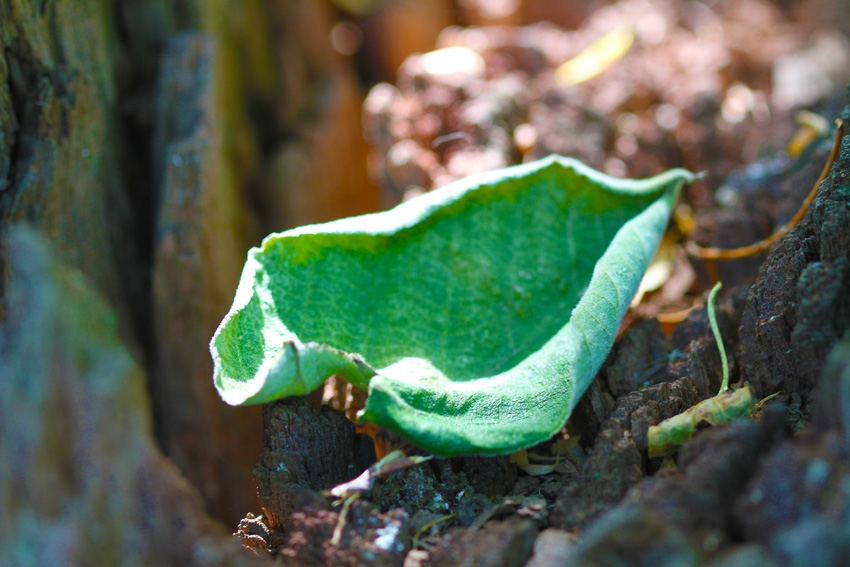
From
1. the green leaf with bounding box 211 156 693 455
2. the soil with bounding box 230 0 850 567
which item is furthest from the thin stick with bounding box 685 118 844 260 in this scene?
the green leaf with bounding box 211 156 693 455

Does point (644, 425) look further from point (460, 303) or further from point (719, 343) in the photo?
point (460, 303)

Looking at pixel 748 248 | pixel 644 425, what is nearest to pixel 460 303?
pixel 644 425

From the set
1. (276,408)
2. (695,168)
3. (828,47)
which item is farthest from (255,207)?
(828,47)

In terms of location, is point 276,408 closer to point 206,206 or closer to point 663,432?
point 663,432

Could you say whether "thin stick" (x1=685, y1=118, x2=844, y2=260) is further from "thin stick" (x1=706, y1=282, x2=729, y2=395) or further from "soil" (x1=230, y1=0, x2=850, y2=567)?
"thin stick" (x1=706, y1=282, x2=729, y2=395)

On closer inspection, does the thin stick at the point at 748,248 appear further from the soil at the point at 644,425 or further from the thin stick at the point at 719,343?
the thin stick at the point at 719,343

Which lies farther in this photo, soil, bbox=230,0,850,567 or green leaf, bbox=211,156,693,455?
green leaf, bbox=211,156,693,455
